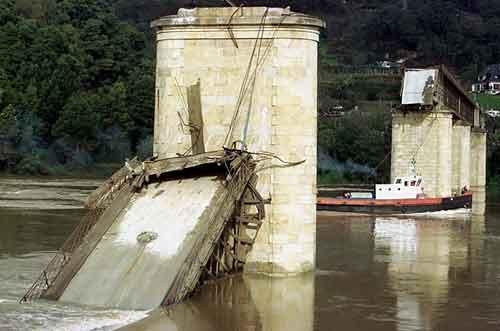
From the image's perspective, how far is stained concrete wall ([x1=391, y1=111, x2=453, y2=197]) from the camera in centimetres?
6869

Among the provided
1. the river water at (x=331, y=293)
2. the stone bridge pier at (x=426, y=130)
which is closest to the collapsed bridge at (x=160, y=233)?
the river water at (x=331, y=293)

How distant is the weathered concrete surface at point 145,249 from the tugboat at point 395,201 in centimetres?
3315

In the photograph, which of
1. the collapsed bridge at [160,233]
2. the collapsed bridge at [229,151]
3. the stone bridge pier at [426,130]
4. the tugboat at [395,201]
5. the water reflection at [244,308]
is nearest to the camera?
the water reflection at [244,308]

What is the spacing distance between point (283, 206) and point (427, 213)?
35520mm

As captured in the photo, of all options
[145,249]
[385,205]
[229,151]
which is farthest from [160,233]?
[385,205]

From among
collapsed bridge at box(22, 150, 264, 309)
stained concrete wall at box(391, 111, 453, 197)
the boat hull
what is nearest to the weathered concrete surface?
collapsed bridge at box(22, 150, 264, 309)

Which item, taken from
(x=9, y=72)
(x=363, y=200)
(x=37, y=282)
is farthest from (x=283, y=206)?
(x=9, y=72)

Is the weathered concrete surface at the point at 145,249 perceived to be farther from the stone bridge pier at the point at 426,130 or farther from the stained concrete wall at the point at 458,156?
the stained concrete wall at the point at 458,156

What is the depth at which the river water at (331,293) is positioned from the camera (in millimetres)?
21641

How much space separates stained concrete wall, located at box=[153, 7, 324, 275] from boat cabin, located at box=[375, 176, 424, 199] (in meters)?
35.9

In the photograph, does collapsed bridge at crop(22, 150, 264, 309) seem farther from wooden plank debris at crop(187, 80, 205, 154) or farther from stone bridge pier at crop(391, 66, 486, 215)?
stone bridge pier at crop(391, 66, 486, 215)

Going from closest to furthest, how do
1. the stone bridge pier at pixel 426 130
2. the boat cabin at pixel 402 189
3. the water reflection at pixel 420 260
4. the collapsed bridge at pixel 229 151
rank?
1. the water reflection at pixel 420 260
2. the collapsed bridge at pixel 229 151
3. the boat cabin at pixel 402 189
4. the stone bridge pier at pixel 426 130

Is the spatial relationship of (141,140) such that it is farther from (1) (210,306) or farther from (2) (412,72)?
(1) (210,306)

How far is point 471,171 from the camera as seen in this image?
97062mm
